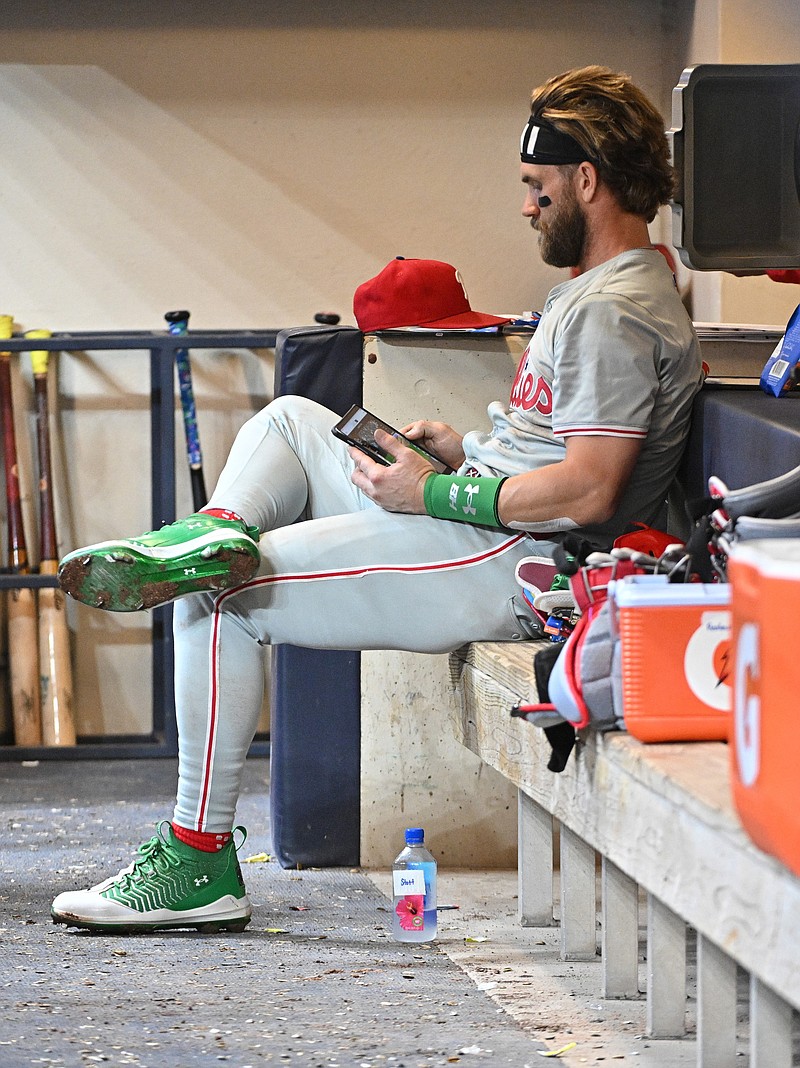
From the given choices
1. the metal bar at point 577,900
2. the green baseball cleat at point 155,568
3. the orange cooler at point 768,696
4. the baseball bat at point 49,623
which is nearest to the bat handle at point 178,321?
the baseball bat at point 49,623

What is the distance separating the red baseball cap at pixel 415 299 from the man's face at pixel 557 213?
0.38 meters

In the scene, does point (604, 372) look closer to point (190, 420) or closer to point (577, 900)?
point (577, 900)

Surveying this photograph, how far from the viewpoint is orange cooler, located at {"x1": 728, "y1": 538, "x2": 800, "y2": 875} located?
0.97 metres

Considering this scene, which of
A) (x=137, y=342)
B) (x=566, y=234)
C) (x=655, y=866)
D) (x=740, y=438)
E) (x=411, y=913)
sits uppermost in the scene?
(x=566, y=234)

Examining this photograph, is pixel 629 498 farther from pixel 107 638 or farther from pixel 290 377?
pixel 107 638

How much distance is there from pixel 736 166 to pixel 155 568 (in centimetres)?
101

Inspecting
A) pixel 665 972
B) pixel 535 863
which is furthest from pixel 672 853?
pixel 535 863

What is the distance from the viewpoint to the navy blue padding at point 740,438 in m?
1.71

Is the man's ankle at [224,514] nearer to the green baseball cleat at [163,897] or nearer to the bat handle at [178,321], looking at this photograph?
the green baseball cleat at [163,897]

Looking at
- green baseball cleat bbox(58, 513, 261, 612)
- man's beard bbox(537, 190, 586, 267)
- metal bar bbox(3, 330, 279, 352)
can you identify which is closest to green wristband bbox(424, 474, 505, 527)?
green baseball cleat bbox(58, 513, 261, 612)

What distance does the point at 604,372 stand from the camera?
1970 millimetres

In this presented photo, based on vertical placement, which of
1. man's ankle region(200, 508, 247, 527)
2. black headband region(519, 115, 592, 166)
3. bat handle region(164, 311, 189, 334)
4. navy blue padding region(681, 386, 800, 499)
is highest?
black headband region(519, 115, 592, 166)

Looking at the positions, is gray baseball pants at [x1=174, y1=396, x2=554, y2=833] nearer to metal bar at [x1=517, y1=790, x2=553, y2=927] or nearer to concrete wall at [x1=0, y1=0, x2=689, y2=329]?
metal bar at [x1=517, y1=790, x2=553, y2=927]

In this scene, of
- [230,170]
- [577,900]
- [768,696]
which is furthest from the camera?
[230,170]
